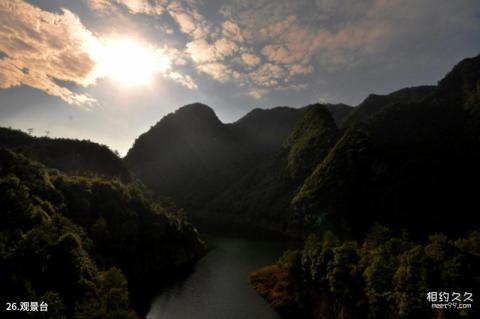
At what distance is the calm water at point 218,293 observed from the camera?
2596 inches

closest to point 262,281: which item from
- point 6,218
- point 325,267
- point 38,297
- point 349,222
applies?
point 325,267

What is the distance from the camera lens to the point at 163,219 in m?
122

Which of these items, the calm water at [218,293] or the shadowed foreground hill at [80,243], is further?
the calm water at [218,293]

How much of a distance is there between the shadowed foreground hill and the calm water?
7.66 m

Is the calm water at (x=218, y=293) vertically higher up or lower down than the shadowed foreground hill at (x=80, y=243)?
lower down

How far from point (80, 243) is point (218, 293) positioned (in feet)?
128

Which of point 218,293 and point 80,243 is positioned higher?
point 80,243

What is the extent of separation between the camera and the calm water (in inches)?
2596

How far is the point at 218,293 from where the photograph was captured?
3118 inches

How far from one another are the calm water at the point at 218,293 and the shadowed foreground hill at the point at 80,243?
25.1 feet

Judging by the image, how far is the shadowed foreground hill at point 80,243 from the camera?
154 ft

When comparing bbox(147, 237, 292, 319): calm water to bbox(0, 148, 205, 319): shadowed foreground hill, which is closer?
bbox(0, 148, 205, 319): shadowed foreground hill

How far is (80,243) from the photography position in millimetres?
66750

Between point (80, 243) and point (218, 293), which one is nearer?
point (80, 243)
